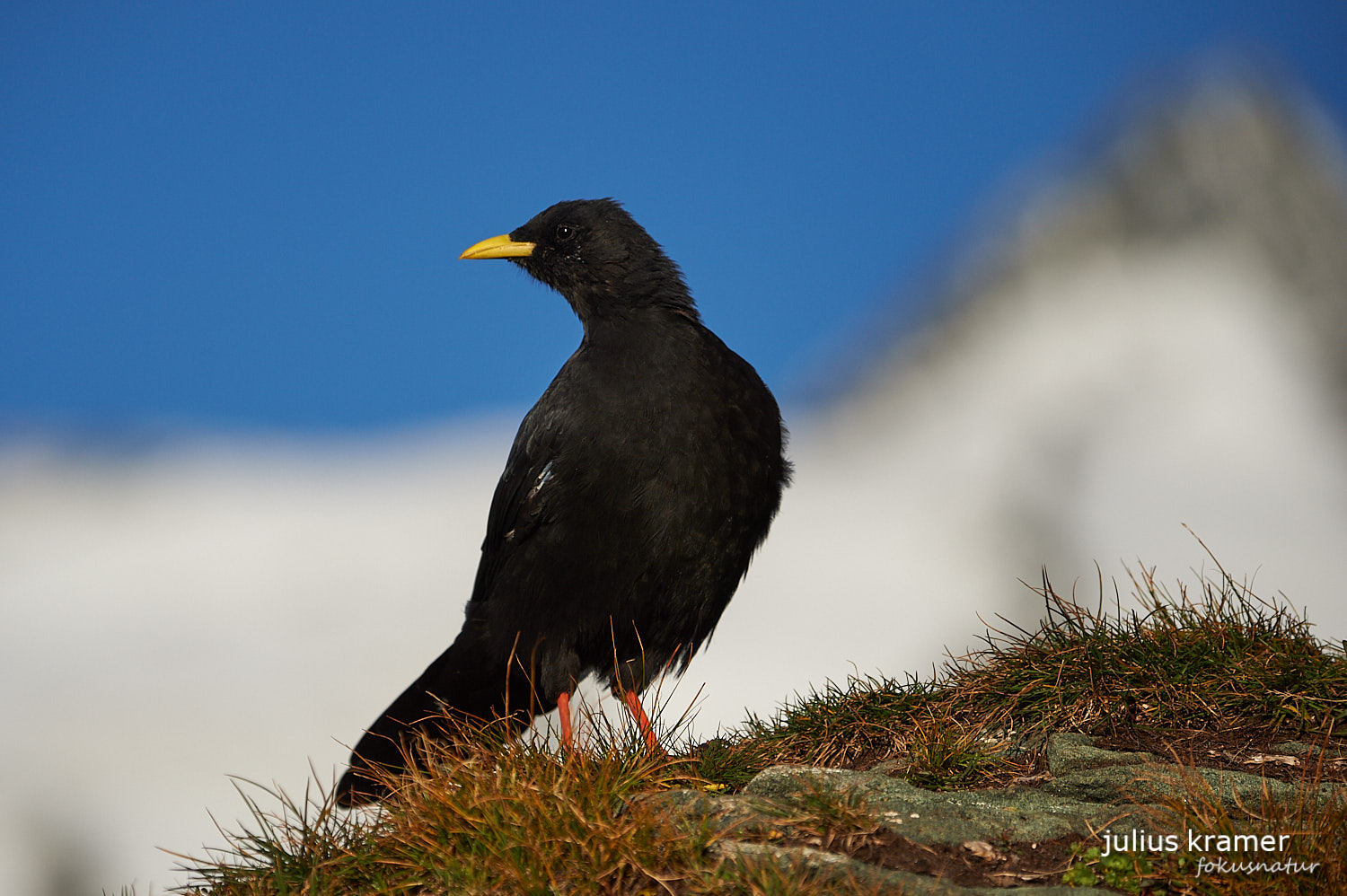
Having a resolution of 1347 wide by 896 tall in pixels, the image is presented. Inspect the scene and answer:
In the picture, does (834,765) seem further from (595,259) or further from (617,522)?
(595,259)

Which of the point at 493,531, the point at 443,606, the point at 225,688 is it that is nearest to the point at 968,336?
the point at 443,606

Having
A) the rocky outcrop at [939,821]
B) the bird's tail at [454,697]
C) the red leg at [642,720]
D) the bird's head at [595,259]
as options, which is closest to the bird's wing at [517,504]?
the bird's tail at [454,697]

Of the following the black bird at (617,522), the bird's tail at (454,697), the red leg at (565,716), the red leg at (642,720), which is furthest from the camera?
the bird's tail at (454,697)

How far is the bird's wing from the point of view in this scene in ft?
20.2

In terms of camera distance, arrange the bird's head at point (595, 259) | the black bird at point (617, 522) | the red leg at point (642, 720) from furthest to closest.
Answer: the bird's head at point (595, 259) < the black bird at point (617, 522) < the red leg at point (642, 720)

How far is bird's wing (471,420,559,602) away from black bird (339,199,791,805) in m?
0.01

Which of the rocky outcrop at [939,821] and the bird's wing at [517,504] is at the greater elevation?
the bird's wing at [517,504]

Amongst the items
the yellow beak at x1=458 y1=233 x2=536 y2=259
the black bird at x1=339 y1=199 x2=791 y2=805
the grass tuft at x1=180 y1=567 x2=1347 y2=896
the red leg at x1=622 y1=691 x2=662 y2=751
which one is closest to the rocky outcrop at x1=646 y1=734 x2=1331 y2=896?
the grass tuft at x1=180 y1=567 x2=1347 y2=896

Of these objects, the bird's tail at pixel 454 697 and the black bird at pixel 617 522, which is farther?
the bird's tail at pixel 454 697

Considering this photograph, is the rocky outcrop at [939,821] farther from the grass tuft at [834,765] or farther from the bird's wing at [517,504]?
the bird's wing at [517,504]

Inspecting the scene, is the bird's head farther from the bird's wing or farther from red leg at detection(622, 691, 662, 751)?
red leg at detection(622, 691, 662, 751)

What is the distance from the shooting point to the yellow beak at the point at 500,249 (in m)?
7.15

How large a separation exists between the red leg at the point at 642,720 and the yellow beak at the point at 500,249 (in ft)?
10.3

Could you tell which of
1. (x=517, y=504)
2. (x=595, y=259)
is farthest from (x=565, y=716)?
(x=595, y=259)
